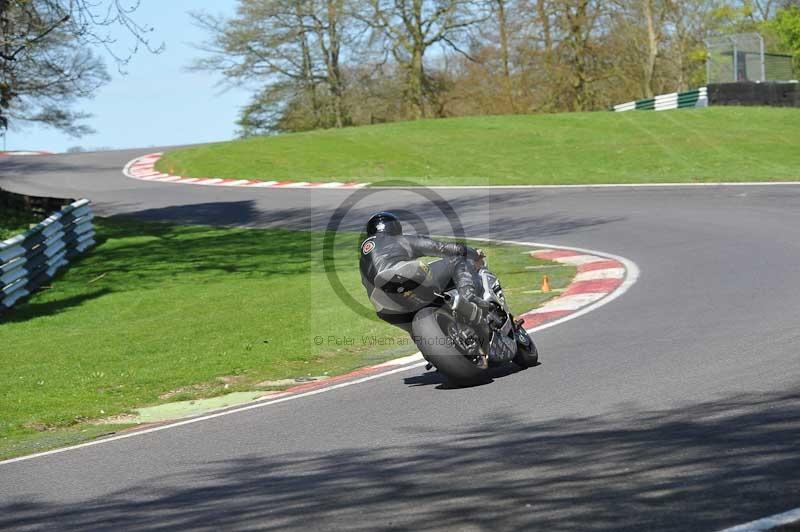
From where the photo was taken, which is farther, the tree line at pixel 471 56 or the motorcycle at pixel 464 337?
the tree line at pixel 471 56

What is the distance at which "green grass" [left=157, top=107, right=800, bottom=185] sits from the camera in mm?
30078

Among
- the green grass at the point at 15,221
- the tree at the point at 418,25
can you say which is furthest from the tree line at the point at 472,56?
the green grass at the point at 15,221

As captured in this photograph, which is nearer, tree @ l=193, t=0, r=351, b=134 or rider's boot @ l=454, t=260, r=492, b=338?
rider's boot @ l=454, t=260, r=492, b=338

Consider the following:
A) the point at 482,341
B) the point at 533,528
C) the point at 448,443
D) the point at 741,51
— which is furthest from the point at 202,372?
the point at 741,51

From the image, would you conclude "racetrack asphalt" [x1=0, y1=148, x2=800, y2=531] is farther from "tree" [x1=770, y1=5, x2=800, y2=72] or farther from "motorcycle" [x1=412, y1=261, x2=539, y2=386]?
"tree" [x1=770, y1=5, x2=800, y2=72]

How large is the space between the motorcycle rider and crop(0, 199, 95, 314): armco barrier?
330 inches

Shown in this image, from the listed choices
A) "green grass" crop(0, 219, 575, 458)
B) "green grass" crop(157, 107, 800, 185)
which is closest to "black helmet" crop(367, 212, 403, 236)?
"green grass" crop(0, 219, 575, 458)

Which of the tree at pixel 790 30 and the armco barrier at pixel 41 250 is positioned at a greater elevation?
the tree at pixel 790 30

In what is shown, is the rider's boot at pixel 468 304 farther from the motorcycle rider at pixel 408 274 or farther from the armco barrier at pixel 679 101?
the armco barrier at pixel 679 101

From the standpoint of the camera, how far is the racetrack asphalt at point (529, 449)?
16.9 ft

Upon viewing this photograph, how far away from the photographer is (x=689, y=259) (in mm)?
14211

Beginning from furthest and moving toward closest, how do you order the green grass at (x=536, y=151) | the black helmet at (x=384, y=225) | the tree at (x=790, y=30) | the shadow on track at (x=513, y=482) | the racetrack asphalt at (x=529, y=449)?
the tree at (x=790, y=30) → the green grass at (x=536, y=151) → the black helmet at (x=384, y=225) → the racetrack asphalt at (x=529, y=449) → the shadow on track at (x=513, y=482)

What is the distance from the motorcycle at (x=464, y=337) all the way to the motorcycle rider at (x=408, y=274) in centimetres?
5

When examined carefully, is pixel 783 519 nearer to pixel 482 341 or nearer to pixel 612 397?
pixel 612 397
